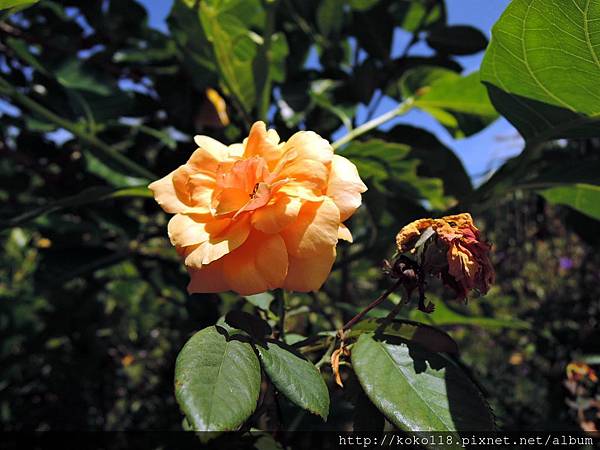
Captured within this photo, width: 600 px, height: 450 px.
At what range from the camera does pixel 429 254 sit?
0.45 m

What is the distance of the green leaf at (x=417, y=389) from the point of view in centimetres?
39

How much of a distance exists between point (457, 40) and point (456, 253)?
0.90m

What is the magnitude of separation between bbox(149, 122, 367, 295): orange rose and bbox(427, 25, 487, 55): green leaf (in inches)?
31.6

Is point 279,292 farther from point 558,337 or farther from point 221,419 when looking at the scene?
point 558,337

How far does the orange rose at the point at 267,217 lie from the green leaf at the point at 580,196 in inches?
19.0

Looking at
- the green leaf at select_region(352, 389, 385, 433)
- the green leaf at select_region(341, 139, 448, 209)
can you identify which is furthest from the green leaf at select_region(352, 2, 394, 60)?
the green leaf at select_region(352, 389, 385, 433)

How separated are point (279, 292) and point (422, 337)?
189mm

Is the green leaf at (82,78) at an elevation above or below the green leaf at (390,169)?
below

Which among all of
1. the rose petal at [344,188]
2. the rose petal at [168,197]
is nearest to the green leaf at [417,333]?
the rose petal at [344,188]

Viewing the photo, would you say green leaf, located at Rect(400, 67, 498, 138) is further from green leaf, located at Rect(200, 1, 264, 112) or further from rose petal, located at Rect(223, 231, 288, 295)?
rose petal, located at Rect(223, 231, 288, 295)

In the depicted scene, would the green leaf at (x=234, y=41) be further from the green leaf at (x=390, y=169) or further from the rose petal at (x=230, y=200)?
the rose petal at (x=230, y=200)

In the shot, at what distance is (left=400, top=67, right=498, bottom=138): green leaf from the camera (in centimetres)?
87

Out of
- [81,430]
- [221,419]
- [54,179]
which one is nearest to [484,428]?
[221,419]

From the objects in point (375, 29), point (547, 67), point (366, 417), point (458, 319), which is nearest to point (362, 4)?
point (375, 29)
